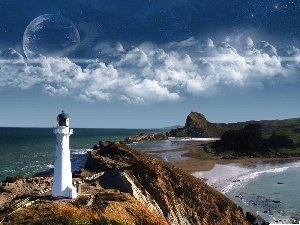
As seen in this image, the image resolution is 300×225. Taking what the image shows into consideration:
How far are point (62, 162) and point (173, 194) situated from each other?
11447 millimetres

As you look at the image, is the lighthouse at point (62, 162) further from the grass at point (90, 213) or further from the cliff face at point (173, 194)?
the cliff face at point (173, 194)

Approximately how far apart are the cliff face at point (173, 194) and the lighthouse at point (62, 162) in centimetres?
560

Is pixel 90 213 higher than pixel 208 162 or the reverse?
higher

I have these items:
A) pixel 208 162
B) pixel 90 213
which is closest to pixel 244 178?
pixel 208 162

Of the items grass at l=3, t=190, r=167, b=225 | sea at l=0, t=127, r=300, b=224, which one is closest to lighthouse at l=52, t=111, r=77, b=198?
grass at l=3, t=190, r=167, b=225

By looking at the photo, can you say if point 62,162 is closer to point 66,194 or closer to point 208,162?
point 66,194

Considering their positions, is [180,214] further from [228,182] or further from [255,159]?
[255,159]

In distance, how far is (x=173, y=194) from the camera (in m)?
32.4

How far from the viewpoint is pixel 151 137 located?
609ft

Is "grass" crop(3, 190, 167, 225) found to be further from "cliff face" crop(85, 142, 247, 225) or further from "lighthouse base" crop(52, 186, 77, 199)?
"cliff face" crop(85, 142, 247, 225)

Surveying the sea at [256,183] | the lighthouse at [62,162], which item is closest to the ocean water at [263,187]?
the sea at [256,183]

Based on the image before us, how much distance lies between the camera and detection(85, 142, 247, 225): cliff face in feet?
100

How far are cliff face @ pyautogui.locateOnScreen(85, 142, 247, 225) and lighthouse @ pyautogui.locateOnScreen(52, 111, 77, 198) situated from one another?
5598 millimetres

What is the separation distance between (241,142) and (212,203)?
81.8 m
